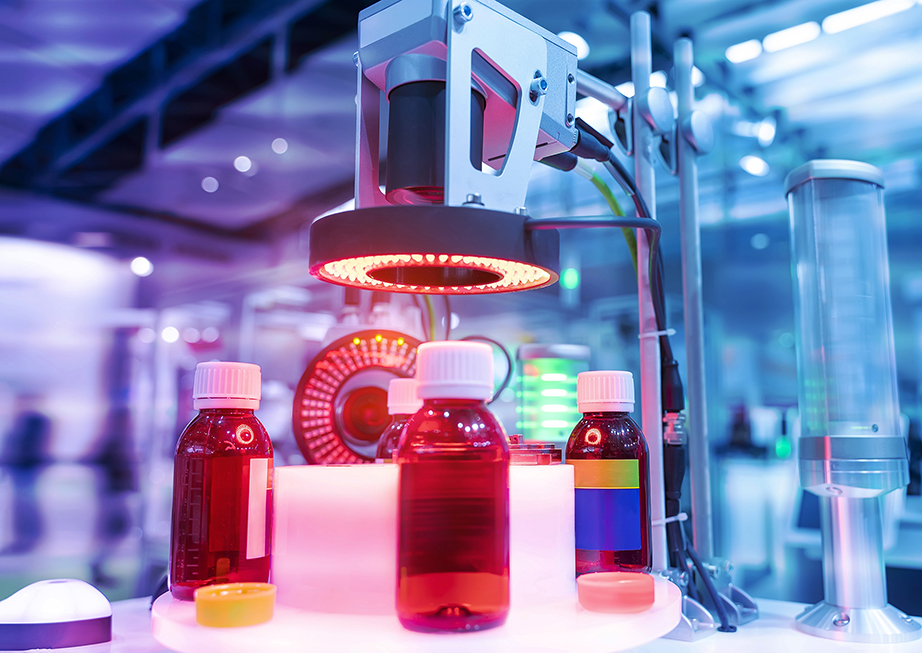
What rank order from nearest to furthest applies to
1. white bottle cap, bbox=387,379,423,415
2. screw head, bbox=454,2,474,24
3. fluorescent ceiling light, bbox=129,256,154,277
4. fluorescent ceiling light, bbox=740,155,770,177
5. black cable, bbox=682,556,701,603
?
screw head, bbox=454,2,474,24 < white bottle cap, bbox=387,379,423,415 < black cable, bbox=682,556,701,603 < fluorescent ceiling light, bbox=740,155,770,177 < fluorescent ceiling light, bbox=129,256,154,277

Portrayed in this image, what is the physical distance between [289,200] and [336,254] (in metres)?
1.68

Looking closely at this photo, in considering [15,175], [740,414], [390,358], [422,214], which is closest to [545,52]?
[422,214]

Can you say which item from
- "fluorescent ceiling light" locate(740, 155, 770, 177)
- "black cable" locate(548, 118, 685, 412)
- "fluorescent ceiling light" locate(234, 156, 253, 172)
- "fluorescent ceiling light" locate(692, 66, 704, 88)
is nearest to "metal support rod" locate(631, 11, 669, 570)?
"black cable" locate(548, 118, 685, 412)

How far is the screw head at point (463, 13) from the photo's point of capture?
1.65 ft

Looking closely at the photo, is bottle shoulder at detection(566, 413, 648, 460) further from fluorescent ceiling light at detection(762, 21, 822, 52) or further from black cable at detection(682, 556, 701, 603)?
fluorescent ceiling light at detection(762, 21, 822, 52)

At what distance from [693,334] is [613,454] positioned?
31 cm

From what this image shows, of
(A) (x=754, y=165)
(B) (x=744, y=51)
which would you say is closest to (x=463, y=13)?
(B) (x=744, y=51)

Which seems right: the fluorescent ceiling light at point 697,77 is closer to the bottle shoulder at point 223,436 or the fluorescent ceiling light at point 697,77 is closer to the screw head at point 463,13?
the screw head at point 463,13

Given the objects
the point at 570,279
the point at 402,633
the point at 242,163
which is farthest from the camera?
the point at 242,163

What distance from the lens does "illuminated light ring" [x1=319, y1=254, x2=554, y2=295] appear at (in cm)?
47

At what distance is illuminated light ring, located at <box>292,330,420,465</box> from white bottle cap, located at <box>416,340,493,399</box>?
36 centimetres

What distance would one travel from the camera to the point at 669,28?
1297 millimetres

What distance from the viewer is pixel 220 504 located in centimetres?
Result: 54

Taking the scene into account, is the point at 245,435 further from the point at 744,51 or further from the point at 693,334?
the point at 744,51
